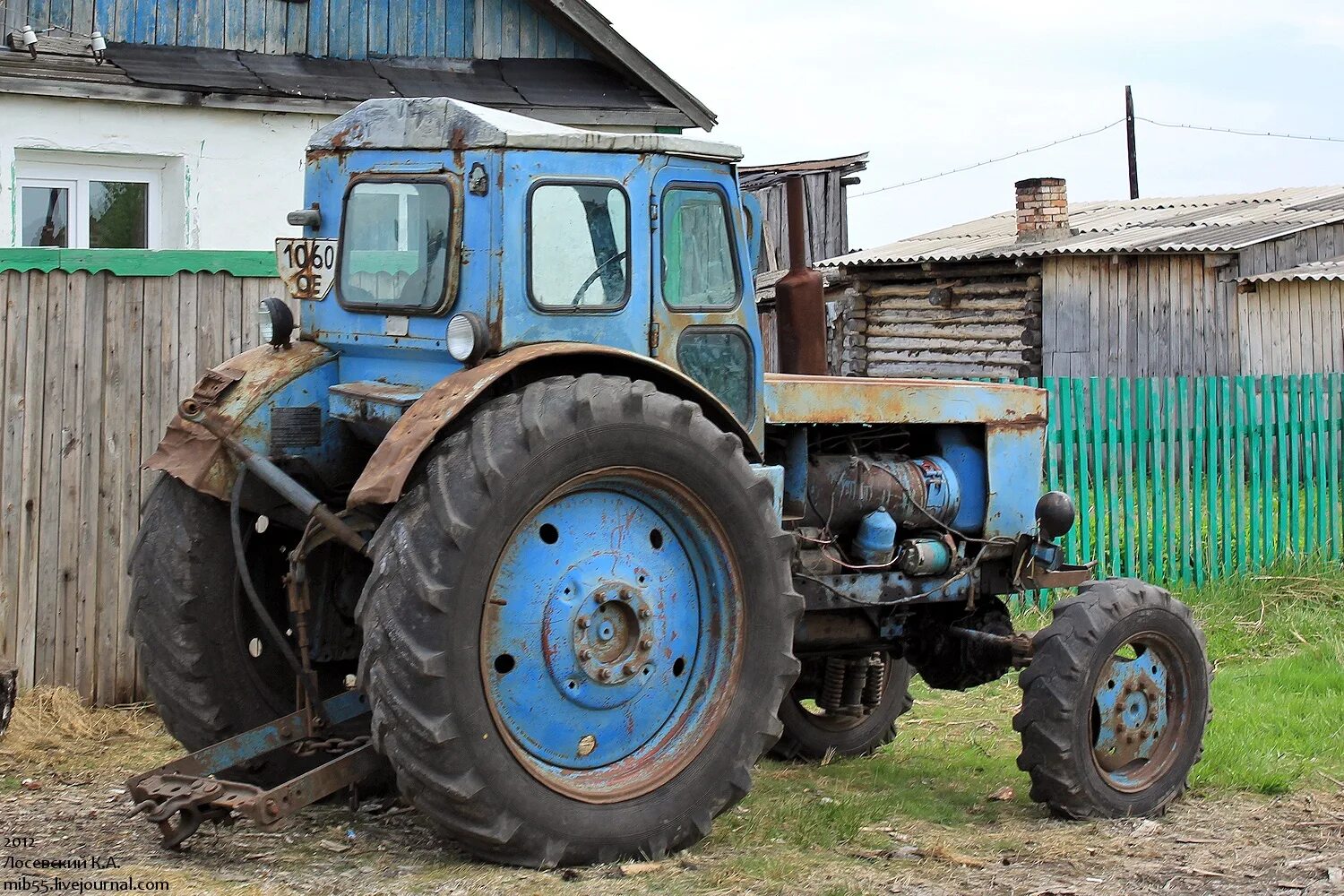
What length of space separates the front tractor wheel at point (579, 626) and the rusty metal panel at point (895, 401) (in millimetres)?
817

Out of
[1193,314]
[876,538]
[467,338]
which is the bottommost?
[876,538]

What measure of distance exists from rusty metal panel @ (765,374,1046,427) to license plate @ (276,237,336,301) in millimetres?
1662

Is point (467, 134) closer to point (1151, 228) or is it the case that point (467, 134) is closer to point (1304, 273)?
point (1304, 273)

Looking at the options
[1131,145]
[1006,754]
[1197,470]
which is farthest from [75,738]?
[1131,145]

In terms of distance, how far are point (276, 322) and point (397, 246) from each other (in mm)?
609

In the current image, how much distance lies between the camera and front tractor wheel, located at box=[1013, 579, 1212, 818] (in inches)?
235

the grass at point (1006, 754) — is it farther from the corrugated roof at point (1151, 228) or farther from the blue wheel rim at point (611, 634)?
the corrugated roof at point (1151, 228)

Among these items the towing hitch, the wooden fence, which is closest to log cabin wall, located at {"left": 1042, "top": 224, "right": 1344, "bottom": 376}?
the wooden fence

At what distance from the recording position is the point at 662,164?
217 inches

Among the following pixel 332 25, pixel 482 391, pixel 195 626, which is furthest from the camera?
pixel 332 25

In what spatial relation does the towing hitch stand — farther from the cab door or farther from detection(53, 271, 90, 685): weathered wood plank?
detection(53, 271, 90, 685): weathered wood plank

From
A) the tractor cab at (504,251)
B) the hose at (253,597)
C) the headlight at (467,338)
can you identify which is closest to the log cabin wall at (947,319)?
the tractor cab at (504,251)

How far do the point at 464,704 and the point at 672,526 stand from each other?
1011 mm

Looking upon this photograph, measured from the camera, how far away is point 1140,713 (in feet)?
20.5
